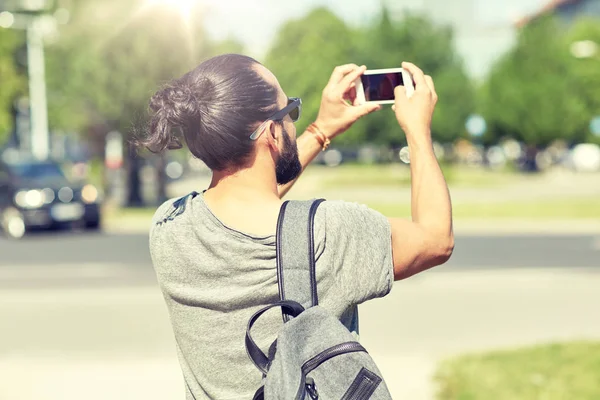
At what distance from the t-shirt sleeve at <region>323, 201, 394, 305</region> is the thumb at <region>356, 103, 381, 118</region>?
0.42 meters

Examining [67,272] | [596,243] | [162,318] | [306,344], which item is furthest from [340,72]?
[596,243]

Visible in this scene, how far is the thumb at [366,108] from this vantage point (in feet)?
7.39

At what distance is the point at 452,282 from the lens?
459 inches

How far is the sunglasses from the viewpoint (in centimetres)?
195

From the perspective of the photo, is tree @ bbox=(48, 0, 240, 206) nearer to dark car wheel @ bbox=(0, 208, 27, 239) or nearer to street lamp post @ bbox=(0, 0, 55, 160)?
dark car wheel @ bbox=(0, 208, 27, 239)

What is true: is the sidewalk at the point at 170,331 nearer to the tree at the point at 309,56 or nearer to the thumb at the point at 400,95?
the thumb at the point at 400,95

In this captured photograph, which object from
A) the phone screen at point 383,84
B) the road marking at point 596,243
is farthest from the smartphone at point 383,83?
the road marking at point 596,243

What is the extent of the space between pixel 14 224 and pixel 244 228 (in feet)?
59.1

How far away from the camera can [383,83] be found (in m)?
2.20

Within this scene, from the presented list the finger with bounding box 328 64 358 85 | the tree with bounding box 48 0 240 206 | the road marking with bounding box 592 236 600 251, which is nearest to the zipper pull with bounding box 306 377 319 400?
the finger with bounding box 328 64 358 85

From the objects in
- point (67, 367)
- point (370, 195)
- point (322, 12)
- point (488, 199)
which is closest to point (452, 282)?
point (67, 367)

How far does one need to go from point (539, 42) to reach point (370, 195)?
2547 centimetres

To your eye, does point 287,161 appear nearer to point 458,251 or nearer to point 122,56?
point 458,251

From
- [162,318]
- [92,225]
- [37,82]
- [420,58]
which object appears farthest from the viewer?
[420,58]
